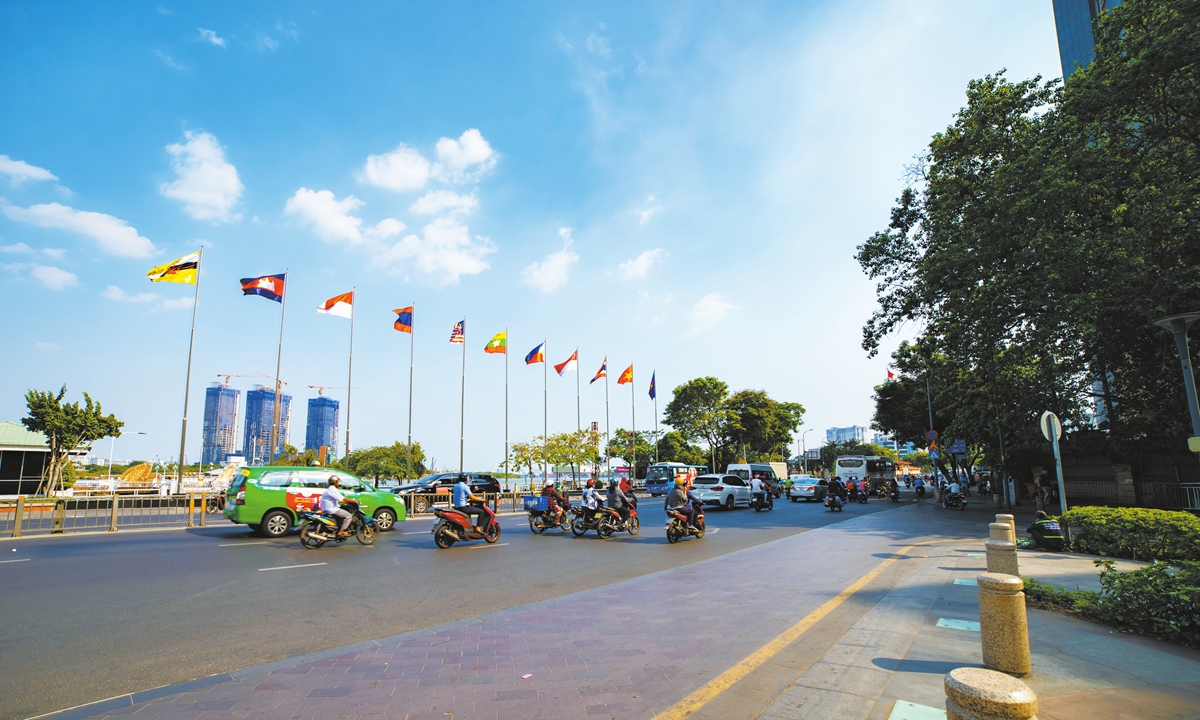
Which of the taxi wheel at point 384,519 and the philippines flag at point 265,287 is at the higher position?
the philippines flag at point 265,287

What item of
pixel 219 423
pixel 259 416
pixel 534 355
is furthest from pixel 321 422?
pixel 534 355

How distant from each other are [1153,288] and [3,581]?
81.6 ft

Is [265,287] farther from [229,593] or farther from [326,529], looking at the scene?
[229,593]

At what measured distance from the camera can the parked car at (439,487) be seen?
80.4 feet

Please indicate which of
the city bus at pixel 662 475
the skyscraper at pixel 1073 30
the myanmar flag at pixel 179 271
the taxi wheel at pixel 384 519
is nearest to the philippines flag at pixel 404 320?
the myanmar flag at pixel 179 271

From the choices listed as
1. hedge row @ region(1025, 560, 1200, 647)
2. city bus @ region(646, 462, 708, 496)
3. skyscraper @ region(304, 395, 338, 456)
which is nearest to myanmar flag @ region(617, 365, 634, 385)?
city bus @ region(646, 462, 708, 496)

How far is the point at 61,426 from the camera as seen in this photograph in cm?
3158

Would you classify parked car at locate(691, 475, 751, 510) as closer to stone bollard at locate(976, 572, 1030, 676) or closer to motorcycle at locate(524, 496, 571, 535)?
motorcycle at locate(524, 496, 571, 535)

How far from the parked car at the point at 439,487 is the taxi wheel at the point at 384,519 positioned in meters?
6.03

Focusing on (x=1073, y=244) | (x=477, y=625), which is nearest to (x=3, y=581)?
(x=477, y=625)

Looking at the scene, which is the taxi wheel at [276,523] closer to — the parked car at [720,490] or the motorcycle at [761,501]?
the parked car at [720,490]

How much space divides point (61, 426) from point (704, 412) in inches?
2040

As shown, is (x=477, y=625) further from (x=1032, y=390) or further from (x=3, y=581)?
(x=1032, y=390)

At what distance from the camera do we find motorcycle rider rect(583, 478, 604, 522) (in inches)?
620
